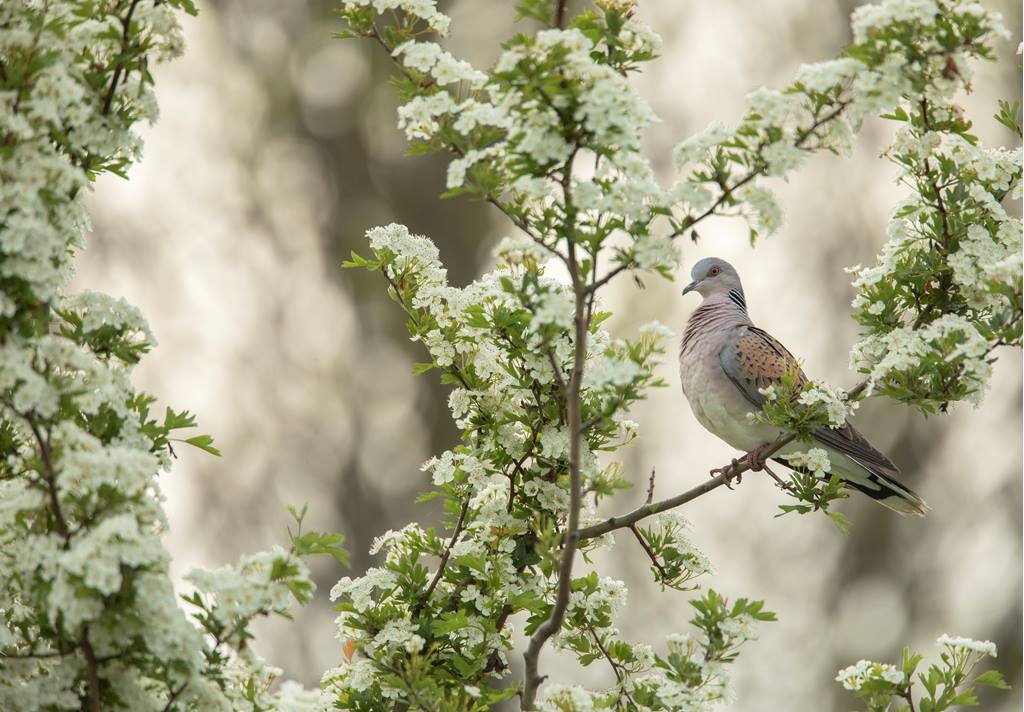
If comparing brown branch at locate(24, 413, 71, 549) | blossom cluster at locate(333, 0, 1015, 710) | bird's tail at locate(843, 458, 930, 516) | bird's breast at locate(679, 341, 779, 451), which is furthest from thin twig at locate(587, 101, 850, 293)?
bird's tail at locate(843, 458, 930, 516)

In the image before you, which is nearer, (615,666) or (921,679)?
(921,679)

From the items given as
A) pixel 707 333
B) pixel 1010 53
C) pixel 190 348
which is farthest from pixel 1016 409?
pixel 190 348

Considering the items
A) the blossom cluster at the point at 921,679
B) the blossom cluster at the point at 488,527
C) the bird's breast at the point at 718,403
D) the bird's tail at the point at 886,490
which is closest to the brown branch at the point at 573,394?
the blossom cluster at the point at 488,527

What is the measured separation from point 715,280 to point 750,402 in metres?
1.15

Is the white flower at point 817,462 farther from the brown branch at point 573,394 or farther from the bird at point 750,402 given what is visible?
the bird at point 750,402

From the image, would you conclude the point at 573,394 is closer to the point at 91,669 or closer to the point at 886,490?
the point at 91,669

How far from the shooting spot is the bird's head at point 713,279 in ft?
23.1

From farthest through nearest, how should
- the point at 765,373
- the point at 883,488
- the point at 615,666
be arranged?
1. the point at 883,488
2. the point at 765,373
3. the point at 615,666

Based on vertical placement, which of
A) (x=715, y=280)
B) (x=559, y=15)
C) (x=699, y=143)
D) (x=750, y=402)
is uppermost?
(x=715, y=280)

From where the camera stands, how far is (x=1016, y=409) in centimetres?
1168

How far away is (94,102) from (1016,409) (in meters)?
10.1

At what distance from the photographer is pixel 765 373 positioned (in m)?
6.06

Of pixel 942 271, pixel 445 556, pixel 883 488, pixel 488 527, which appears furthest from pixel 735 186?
pixel 883 488

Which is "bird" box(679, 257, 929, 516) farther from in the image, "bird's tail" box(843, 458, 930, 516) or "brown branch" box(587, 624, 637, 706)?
"brown branch" box(587, 624, 637, 706)
